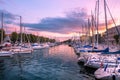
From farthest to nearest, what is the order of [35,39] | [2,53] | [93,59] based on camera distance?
[35,39] < [2,53] < [93,59]

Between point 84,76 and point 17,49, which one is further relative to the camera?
point 17,49

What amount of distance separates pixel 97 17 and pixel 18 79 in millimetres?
32514

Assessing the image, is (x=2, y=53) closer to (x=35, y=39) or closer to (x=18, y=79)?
(x=18, y=79)

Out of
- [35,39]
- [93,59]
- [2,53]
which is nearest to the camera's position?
[93,59]

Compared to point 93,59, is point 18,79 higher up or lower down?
lower down

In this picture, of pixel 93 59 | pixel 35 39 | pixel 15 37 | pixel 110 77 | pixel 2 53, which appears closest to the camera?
pixel 110 77

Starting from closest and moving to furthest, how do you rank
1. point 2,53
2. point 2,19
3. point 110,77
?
point 110,77 → point 2,53 → point 2,19

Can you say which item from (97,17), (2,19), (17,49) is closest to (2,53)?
(17,49)

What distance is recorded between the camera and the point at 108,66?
27.8 metres

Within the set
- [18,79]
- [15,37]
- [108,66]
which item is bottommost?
[18,79]

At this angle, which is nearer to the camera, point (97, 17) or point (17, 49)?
point (97, 17)

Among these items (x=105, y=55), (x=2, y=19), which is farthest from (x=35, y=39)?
(x=105, y=55)

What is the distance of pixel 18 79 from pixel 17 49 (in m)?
43.6

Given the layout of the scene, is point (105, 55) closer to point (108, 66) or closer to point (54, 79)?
point (108, 66)
